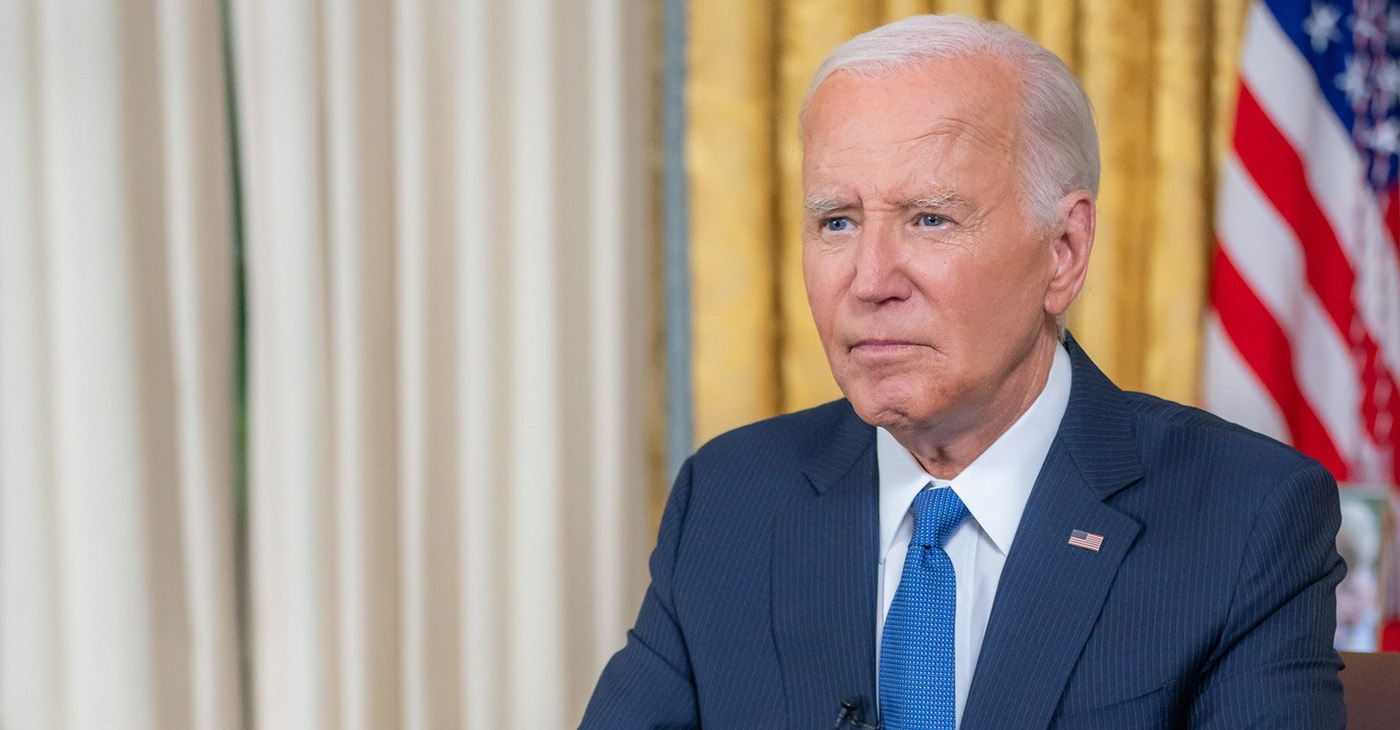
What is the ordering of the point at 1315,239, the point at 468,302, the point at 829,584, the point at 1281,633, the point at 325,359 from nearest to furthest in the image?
the point at 1281,633, the point at 829,584, the point at 325,359, the point at 468,302, the point at 1315,239

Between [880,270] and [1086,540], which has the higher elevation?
[880,270]

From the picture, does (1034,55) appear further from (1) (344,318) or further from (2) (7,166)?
(2) (7,166)

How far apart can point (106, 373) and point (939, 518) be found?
136cm

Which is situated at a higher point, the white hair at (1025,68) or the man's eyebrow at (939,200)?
the white hair at (1025,68)

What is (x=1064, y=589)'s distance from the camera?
1593mm

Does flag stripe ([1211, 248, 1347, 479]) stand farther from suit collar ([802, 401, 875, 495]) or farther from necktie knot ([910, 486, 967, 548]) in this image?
necktie knot ([910, 486, 967, 548])

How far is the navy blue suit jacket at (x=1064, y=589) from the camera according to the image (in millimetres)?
1530

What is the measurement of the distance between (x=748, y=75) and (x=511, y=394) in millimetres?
790

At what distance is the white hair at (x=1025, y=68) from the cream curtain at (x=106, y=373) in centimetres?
121

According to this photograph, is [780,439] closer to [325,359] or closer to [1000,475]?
[1000,475]

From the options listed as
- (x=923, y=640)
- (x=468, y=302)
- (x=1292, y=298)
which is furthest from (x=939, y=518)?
(x=1292, y=298)

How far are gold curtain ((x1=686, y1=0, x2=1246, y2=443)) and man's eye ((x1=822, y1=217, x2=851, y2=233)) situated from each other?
3.15 ft

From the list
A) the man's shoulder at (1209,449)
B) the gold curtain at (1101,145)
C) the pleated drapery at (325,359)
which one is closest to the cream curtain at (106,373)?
the pleated drapery at (325,359)

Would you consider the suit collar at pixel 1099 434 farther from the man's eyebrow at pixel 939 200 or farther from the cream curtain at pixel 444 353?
the cream curtain at pixel 444 353
